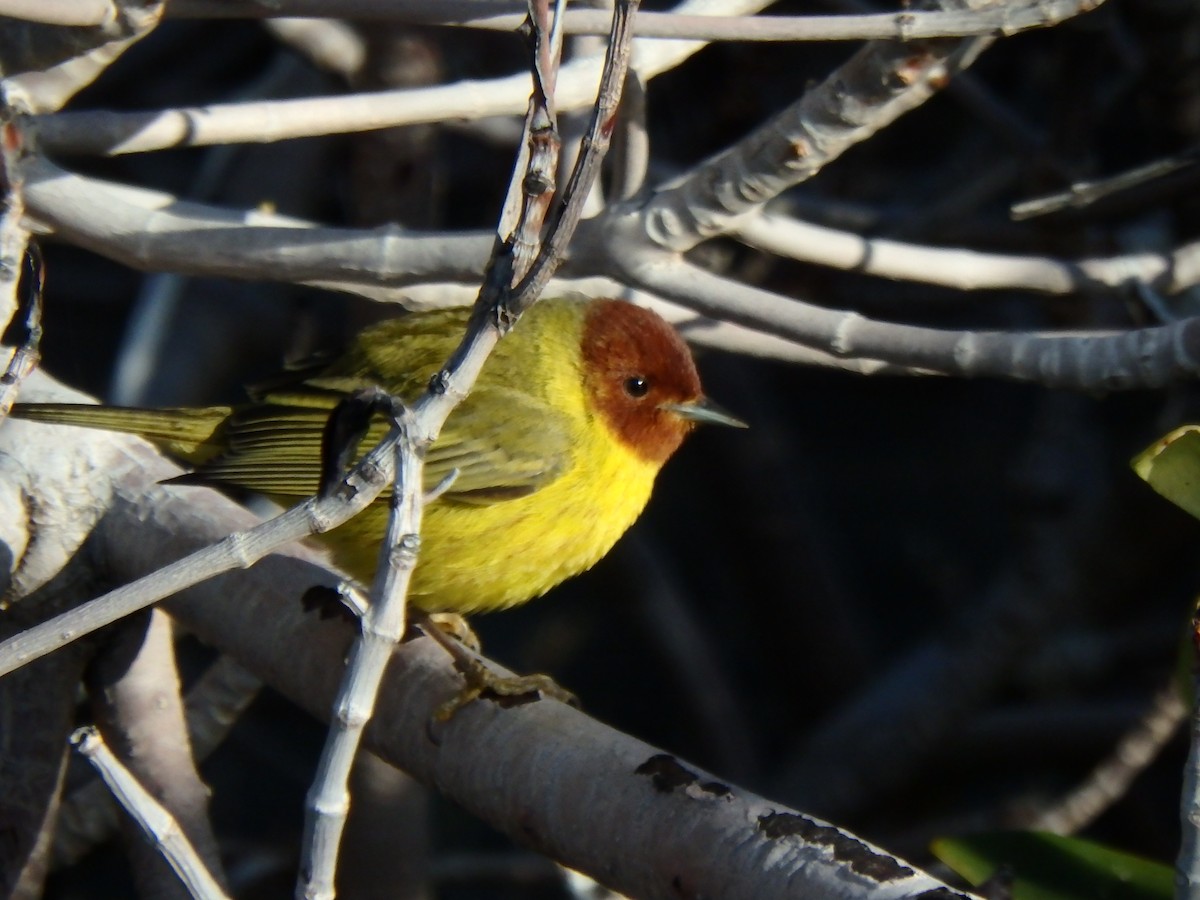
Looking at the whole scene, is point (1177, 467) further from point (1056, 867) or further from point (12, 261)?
point (12, 261)

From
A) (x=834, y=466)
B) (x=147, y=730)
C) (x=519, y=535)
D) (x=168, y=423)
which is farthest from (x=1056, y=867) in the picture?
(x=834, y=466)

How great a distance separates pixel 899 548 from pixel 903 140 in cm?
188

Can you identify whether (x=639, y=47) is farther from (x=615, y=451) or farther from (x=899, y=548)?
(x=899, y=548)

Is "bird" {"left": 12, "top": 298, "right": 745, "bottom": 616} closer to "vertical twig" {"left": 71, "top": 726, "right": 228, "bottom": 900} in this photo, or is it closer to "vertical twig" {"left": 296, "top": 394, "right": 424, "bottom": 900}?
"vertical twig" {"left": 71, "top": 726, "right": 228, "bottom": 900}

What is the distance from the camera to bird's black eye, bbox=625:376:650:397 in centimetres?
315

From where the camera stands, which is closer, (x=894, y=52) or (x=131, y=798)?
(x=131, y=798)

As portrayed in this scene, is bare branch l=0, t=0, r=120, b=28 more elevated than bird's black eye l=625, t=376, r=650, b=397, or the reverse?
bare branch l=0, t=0, r=120, b=28

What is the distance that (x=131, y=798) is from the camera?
1.54 meters

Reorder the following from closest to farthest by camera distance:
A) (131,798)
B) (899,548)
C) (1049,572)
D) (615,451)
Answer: (131,798) < (615,451) < (1049,572) < (899,548)

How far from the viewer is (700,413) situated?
3.18 metres

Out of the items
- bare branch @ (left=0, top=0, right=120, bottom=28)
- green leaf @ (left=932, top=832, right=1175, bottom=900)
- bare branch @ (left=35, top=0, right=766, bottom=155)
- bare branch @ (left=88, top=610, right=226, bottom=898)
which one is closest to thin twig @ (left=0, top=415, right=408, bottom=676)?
bare branch @ (left=0, top=0, right=120, bottom=28)

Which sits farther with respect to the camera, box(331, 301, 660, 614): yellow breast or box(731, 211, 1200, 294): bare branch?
box(331, 301, 660, 614): yellow breast

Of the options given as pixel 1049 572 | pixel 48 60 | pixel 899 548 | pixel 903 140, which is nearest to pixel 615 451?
pixel 48 60

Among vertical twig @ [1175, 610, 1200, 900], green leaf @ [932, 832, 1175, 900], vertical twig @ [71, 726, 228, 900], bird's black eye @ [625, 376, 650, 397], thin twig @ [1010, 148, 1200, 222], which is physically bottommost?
green leaf @ [932, 832, 1175, 900]
